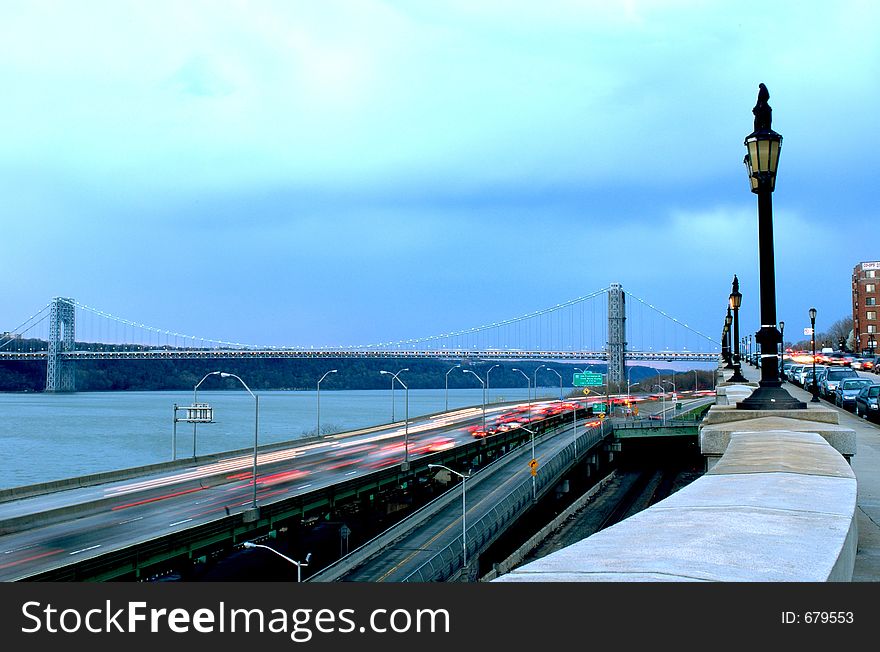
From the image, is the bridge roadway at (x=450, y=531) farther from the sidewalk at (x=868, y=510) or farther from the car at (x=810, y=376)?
the car at (x=810, y=376)

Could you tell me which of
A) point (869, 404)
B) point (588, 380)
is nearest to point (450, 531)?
point (869, 404)

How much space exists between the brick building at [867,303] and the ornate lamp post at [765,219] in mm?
137648

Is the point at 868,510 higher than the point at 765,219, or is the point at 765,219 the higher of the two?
the point at 765,219

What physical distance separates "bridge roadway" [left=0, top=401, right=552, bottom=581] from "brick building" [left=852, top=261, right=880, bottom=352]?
322ft

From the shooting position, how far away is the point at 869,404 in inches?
1042

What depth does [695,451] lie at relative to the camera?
3543 inches

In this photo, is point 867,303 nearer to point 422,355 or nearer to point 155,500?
point 422,355

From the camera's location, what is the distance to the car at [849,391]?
108 ft

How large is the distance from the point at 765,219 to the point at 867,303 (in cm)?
14355

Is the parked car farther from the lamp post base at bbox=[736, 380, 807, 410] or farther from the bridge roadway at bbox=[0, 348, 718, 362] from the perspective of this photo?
the bridge roadway at bbox=[0, 348, 718, 362]

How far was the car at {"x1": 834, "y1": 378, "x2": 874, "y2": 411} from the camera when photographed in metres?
32.9

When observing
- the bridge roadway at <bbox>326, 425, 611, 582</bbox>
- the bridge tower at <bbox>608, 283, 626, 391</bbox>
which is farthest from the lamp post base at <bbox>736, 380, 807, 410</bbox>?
the bridge tower at <bbox>608, 283, 626, 391</bbox>

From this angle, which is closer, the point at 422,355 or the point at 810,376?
the point at 810,376
